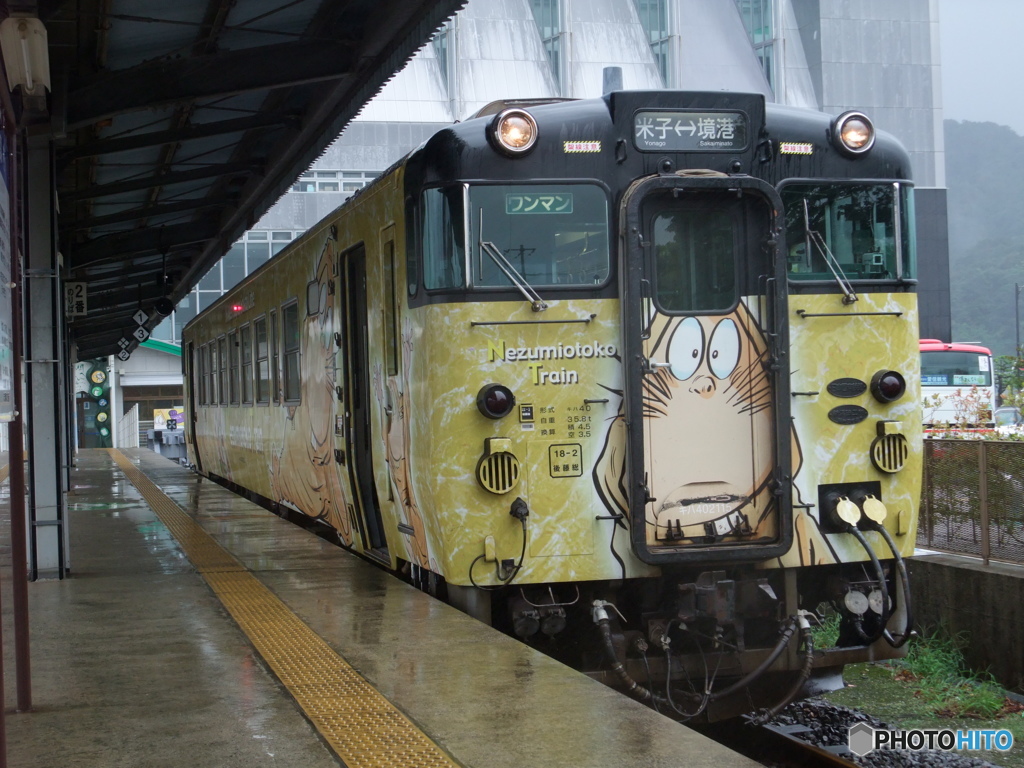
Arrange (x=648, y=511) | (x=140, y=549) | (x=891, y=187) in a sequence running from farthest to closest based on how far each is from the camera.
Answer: (x=140, y=549)
(x=891, y=187)
(x=648, y=511)

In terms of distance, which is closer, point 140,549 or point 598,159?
point 598,159

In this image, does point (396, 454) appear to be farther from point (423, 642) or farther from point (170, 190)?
point (170, 190)

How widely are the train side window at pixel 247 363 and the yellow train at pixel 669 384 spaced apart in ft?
22.4

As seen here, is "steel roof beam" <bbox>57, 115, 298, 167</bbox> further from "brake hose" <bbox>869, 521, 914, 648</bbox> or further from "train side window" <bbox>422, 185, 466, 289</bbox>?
"brake hose" <bbox>869, 521, 914, 648</bbox>

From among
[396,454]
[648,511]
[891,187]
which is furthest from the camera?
[396,454]

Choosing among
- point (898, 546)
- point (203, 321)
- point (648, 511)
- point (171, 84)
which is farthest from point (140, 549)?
point (203, 321)

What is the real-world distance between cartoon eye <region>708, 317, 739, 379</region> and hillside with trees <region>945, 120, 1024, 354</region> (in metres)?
66.1

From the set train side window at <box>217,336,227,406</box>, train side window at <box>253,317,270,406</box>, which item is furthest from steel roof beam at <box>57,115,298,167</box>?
train side window at <box>217,336,227,406</box>

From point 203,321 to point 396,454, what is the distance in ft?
38.4

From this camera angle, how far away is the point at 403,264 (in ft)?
20.8

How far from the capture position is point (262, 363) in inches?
472

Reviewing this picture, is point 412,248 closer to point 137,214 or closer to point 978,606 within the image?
point 978,606

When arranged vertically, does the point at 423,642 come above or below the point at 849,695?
above

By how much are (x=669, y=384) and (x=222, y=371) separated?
10.7m
